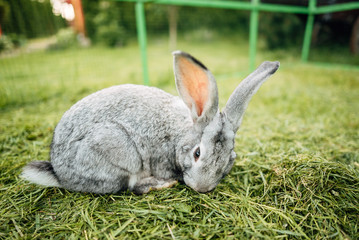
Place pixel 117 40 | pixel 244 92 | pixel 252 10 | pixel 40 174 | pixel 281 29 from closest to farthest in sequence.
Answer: pixel 244 92
pixel 40 174
pixel 117 40
pixel 252 10
pixel 281 29

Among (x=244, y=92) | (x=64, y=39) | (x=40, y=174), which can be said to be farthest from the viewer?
(x=64, y=39)

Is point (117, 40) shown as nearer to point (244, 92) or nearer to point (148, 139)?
point (148, 139)

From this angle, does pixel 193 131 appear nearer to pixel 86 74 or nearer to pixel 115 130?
pixel 115 130

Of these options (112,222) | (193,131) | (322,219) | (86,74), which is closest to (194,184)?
(193,131)

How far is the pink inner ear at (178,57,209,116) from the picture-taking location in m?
1.62

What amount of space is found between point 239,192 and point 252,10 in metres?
5.79

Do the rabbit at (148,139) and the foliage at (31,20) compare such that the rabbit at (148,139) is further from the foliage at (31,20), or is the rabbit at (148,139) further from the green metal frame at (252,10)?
the foliage at (31,20)

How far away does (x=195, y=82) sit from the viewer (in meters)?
1.75

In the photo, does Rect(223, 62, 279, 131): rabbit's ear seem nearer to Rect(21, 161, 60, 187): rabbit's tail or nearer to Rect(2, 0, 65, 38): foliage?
Rect(21, 161, 60, 187): rabbit's tail

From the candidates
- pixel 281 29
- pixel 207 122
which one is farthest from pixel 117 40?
pixel 281 29

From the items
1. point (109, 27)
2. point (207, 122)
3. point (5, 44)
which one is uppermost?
point (109, 27)

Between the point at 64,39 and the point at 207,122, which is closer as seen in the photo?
the point at 207,122

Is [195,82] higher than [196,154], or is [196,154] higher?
[195,82]

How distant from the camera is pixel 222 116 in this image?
1.82m
